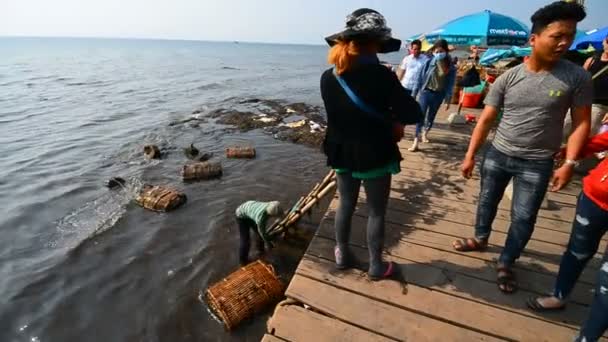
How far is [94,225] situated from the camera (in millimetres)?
7117

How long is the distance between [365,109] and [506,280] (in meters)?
2.06

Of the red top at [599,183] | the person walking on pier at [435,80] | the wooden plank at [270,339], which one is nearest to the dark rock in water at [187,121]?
the person walking on pier at [435,80]

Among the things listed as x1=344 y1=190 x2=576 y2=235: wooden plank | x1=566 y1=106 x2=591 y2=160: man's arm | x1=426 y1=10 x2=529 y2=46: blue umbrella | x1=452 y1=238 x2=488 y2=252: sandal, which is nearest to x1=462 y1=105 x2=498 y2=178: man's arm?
x1=566 y1=106 x2=591 y2=160: man's arm

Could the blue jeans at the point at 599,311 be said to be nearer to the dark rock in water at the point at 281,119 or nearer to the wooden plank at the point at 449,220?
the wooden plank at the point at 449,220

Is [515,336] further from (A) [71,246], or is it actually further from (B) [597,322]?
(A) [71,246]

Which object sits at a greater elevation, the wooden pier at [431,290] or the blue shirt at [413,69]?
the blue shirt at [413,69]

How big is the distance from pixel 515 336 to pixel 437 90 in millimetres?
4949

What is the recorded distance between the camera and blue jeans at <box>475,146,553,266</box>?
2.57 meters

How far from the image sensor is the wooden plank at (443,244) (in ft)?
10.3

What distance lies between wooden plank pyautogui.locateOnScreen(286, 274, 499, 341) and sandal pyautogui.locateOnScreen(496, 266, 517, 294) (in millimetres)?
582

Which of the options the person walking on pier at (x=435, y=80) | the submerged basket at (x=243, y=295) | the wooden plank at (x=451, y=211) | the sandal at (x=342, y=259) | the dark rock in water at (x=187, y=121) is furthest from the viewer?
the dark rock in water at (x=187, y=121)

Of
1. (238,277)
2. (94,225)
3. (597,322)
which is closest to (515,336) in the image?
(597,322)

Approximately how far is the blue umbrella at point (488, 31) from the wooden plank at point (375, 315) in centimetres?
897

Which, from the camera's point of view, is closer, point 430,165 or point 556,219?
point 556,219
